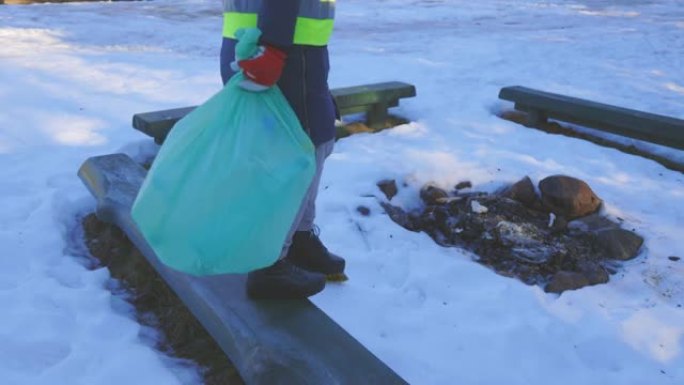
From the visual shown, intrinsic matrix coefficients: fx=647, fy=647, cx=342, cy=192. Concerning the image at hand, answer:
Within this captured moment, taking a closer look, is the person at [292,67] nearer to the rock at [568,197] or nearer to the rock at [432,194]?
the rock at [432,194]

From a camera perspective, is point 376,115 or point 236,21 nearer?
point 236,21

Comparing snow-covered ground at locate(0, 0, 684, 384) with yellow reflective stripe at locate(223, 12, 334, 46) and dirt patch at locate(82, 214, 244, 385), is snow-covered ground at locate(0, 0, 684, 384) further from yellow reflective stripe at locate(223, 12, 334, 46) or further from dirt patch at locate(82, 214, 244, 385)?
yellow reflective stripe at locate(223, 12, 334, 46)

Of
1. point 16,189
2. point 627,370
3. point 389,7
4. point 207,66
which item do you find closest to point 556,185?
point 627,370

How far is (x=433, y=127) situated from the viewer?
5598 mm

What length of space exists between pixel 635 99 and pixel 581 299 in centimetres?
424

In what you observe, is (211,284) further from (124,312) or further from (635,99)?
(635,99)

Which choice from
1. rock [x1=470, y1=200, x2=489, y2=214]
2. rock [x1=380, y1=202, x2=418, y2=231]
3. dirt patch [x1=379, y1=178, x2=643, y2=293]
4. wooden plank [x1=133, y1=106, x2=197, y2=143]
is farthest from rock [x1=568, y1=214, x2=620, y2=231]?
wooden plank [x1=133, y1=106, x2=197, y2=143]

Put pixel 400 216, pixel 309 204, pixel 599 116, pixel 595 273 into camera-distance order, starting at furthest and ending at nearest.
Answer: pixel 599 116 < pixel 400 216 < pixel 595 273 < pixel 309 204

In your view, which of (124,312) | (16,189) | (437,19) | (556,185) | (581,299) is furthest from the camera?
(437,19)

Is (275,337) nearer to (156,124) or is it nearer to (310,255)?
(310,255)

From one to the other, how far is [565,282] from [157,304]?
2.03m

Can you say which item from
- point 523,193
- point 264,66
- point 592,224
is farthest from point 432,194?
point 264,66

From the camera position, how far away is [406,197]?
4336 millimetres

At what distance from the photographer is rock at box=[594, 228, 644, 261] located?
3682mm
